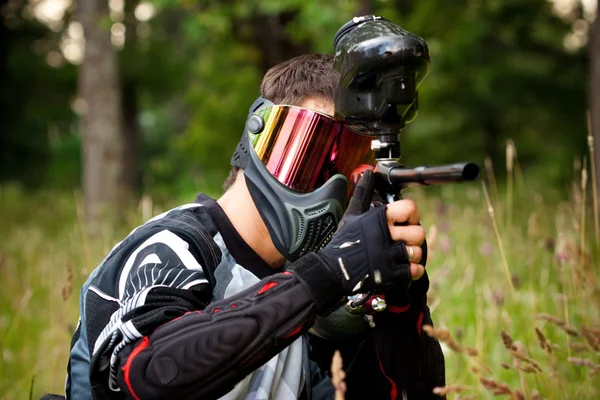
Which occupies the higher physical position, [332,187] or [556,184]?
[332,187]

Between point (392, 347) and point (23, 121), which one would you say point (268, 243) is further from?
point (23, 121)

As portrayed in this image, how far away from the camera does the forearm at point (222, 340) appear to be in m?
1.74

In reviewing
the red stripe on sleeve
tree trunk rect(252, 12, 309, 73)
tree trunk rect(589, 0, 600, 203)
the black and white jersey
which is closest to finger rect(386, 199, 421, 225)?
the black and white jersey

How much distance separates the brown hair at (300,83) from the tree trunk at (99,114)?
6.85 metres

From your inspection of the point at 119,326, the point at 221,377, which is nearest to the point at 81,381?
the point at 119,326

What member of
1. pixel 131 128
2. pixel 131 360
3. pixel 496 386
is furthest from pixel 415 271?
pixel 131 128

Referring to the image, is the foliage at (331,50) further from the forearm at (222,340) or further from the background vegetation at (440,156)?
the forearm at (222,340)

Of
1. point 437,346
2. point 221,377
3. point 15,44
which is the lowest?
point 437,346

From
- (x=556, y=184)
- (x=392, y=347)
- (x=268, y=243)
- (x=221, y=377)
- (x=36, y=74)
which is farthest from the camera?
(x=36, y=74)

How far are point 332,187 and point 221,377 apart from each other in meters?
0.79

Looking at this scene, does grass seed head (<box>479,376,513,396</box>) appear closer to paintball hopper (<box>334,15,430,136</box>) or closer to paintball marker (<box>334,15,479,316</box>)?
paintball marker (<box>334,15,479,316</box>)

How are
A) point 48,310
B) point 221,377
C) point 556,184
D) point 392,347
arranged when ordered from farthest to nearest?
point 556,184 → point 48,310 → point 392,347 → point 221,377

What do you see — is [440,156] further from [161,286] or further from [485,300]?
[161,286]

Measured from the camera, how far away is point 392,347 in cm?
225
